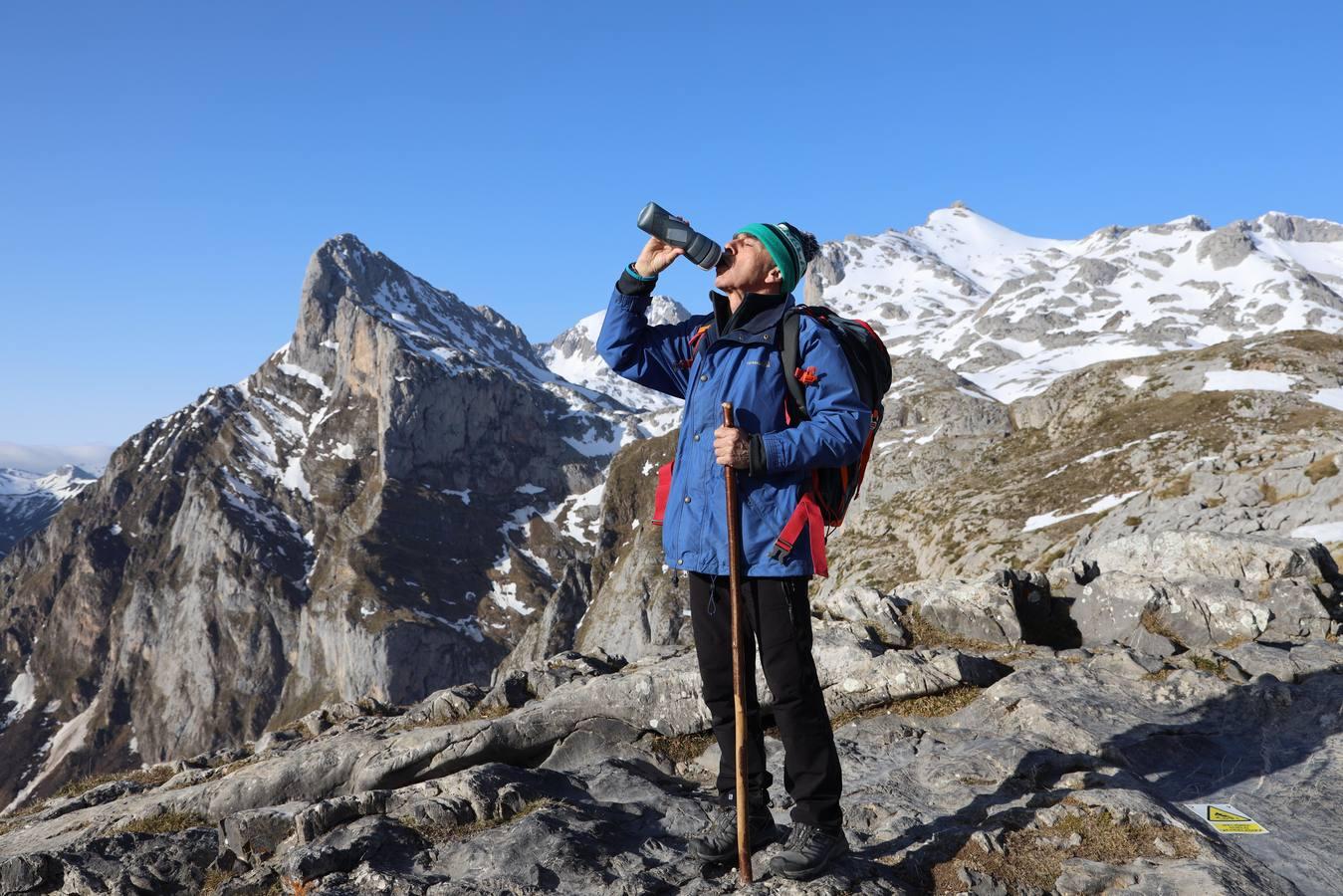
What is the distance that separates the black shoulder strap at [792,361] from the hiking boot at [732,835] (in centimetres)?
333

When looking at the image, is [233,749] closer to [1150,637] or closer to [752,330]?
[752,330]

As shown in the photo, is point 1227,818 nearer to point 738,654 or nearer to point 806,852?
point 806,852

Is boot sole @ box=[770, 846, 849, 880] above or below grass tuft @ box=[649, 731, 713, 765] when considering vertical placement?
above

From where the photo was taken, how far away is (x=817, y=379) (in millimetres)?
6227

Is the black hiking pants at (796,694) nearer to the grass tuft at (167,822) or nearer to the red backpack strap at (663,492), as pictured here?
the red backpack strap at (663,492)

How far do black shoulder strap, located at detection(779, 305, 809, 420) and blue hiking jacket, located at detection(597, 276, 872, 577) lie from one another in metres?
0.05

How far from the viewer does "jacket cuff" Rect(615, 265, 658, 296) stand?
23.8 feet

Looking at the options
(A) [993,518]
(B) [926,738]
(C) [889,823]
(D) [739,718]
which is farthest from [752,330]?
(A) [993,518]

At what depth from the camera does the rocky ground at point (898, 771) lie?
6840 millimetres

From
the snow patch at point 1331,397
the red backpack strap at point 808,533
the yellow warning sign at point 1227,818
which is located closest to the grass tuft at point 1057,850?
the yellow warning sign at point 1227,818

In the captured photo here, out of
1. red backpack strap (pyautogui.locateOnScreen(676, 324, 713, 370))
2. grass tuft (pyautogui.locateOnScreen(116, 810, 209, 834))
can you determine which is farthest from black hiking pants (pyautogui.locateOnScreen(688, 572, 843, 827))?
grass tuft (pyautogui.locateOnScreen(116, 810, 209, 834))

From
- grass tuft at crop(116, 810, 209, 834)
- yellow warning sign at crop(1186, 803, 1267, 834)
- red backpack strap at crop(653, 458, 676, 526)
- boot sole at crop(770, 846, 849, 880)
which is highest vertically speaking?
red backpack strap at crop(653, 458, 676, 526)

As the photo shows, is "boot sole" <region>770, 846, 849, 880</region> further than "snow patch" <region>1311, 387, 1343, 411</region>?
No

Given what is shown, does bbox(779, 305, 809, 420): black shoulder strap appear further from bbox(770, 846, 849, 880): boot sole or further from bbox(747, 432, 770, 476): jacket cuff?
bbox(770, 846, 849, 880): boot sole
